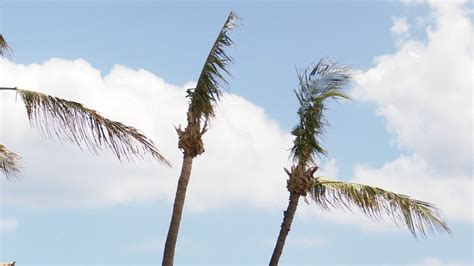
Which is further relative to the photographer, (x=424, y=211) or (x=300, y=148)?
(x=300, y=148)

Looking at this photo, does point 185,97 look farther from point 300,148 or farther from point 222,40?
point 300,148

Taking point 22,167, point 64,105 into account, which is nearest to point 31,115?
point 64,105

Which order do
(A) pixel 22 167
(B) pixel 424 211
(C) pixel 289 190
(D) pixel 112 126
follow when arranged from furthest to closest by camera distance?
(C) pixel 289 190
(B) pixel 424 211
(A) pixel 22 167
(D) pixel 112 126

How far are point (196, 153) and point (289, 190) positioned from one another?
3926 mm

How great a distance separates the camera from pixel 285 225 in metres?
23.5

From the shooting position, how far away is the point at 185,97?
21.8m

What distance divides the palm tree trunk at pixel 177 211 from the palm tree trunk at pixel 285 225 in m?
4.06

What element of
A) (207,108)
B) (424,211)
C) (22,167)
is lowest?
(22,167)

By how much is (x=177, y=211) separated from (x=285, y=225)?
170 inches

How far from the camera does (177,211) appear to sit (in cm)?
2078

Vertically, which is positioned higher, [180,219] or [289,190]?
[289,190]

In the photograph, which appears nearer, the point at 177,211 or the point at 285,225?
the point at 177,211

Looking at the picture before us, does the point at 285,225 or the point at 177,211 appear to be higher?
the point at 285,225

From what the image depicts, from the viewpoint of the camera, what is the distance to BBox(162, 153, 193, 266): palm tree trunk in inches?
802
